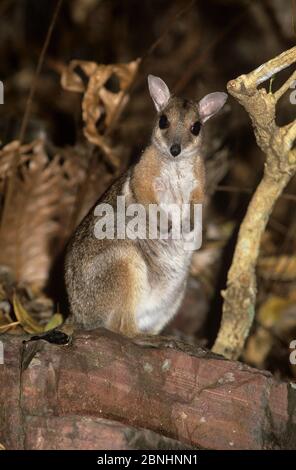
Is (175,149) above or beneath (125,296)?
above

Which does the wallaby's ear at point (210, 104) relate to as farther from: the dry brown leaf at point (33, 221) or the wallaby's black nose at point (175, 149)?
the dry brown leaf at point (33, 221)

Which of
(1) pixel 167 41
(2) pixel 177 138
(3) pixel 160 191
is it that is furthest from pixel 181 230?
(1) pixel 167 41

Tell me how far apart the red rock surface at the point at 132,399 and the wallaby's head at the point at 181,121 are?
5.72 feet

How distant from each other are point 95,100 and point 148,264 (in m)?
1.98

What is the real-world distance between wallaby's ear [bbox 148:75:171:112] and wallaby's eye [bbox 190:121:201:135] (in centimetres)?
35

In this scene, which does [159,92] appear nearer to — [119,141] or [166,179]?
[166,179]

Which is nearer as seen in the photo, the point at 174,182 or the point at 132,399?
the point at 132,399

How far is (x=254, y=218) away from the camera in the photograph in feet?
19.0

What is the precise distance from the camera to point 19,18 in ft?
37.5

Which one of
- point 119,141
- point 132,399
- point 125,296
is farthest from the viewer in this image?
point 119,141

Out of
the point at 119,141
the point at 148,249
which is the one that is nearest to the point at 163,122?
the point at 148,249

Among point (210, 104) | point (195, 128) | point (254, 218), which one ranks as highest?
point (210, 104)

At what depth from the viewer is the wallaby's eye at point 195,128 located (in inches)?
228

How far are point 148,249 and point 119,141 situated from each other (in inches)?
133
